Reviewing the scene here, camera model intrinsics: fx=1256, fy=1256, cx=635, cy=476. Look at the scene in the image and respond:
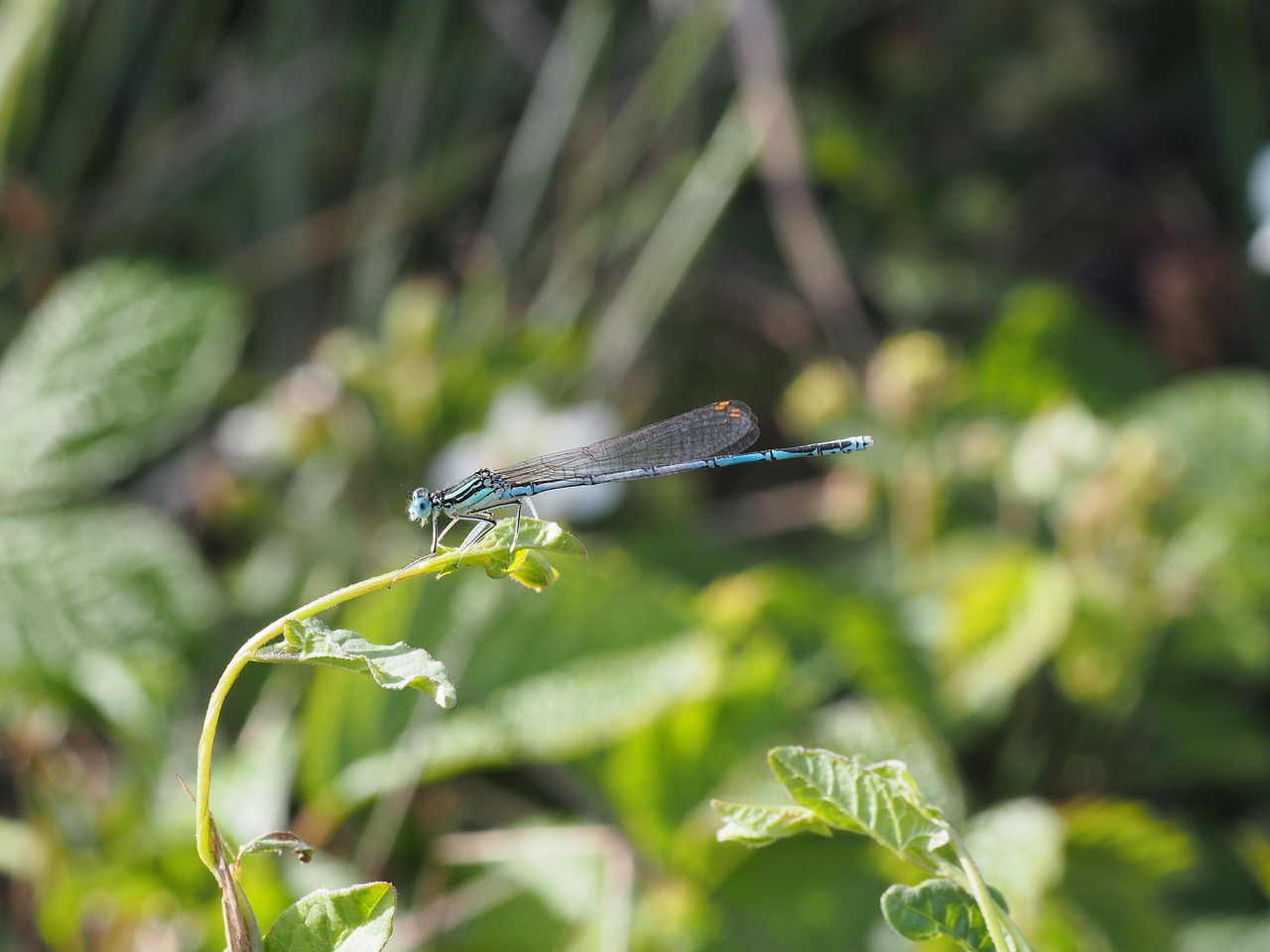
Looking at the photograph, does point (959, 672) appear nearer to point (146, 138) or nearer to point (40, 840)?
point (40, 840)

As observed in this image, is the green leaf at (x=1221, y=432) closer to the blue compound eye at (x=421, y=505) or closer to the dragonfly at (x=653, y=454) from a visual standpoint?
the dragonfly at (x=653, y=454)

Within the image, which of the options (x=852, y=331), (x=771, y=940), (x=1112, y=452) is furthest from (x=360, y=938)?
(x=852, y=331)

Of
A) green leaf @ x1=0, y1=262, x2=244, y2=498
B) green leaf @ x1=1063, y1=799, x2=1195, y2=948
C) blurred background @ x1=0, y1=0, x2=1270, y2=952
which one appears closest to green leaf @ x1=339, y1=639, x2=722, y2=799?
blurred background @ x1=0, y1=0, x2=1270, y2=952

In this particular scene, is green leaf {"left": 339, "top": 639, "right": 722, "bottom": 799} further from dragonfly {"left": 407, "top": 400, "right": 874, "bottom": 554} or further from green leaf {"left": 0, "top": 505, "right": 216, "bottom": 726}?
green leaf {"left": 0, "top": 505, "right": 216, "bottom": 726}

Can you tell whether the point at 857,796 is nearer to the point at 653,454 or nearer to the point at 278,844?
the point at 278,844

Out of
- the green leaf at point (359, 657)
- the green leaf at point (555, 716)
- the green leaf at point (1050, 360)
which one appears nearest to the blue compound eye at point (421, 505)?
the green leaf at point (555, 716)

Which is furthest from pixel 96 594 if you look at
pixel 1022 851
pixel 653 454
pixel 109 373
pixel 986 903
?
pixel 986 903

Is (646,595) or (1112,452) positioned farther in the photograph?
(1112,452)
